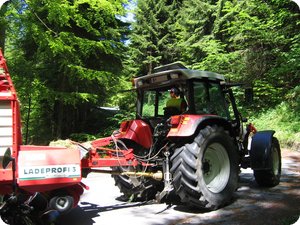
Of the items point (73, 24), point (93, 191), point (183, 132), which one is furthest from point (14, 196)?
point (73, 24)

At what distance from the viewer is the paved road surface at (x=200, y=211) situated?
14.5 ft

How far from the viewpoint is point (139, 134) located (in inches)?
228

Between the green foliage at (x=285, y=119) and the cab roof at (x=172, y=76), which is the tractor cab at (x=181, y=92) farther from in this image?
the green foliage at (x=285, y=119)

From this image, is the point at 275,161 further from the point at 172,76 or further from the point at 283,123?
the point at 283,123

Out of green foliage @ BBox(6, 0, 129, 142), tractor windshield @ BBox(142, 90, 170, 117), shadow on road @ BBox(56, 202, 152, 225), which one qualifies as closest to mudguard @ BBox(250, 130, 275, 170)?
tractor windshield @ BBox(142, 90, 170, 117)

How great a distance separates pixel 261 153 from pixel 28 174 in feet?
13.6

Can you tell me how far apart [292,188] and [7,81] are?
4.99 m

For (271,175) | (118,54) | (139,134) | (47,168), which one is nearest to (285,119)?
(118,54)

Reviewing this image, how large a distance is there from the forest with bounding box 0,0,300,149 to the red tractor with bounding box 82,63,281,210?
1925 mm

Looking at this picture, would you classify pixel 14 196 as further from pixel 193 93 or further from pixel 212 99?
pixel 212 99

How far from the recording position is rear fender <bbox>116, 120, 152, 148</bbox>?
5766mm

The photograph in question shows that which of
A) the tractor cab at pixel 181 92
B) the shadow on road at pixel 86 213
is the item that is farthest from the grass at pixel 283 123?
the shadow on road at pixel 86 213

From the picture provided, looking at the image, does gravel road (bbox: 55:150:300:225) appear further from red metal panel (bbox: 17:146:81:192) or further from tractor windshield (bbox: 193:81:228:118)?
tractor windshield (bbox: 193:81:228:118)

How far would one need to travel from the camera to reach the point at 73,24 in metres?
12.1
